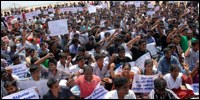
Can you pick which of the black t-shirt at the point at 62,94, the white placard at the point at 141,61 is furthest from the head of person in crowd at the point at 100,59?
the black t-shirt at the point at 62,94

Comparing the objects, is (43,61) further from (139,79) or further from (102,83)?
(139,79)

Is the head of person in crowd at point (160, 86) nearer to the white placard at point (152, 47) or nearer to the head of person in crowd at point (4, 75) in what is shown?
the head of person in crowd at point (4, 75)

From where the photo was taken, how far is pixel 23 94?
17.5 feet

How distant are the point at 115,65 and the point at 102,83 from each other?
2.90 feet

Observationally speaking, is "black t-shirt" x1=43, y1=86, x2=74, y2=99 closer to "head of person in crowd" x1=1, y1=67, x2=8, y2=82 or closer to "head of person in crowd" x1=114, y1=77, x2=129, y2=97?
"head of person in crowd" x1=114, y1=77, x2=129, y2=97

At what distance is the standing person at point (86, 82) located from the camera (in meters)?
6.30

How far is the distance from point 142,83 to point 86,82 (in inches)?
40.6

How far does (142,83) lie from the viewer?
6.27m

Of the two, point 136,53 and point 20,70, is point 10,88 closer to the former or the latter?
point 20,70

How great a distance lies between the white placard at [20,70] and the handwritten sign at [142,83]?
2472 mm

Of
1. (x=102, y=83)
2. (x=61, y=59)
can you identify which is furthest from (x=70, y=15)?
(x=102, y=83)

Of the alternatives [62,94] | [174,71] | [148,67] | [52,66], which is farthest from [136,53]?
[62,94]

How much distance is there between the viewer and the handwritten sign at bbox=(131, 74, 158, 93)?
6.24 m

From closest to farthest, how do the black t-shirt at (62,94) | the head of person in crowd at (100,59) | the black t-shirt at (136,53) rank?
1. the black t-shirt at (62,94)
2. the head of person in crowd at (100,59)
3. the black t-shirt at (136,53)
